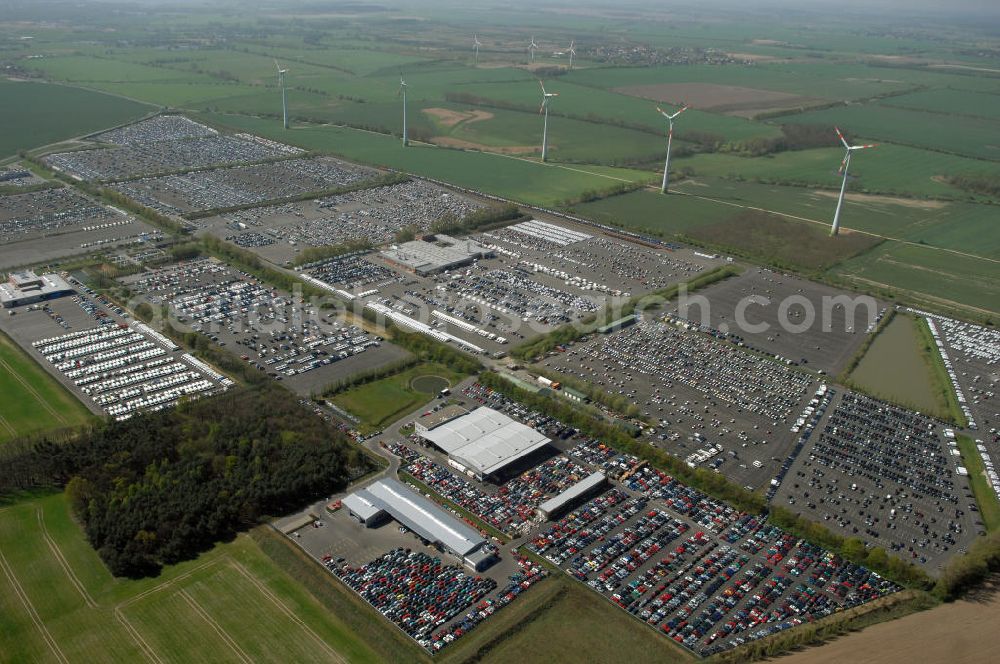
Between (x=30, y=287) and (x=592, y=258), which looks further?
(x=592, y=258)

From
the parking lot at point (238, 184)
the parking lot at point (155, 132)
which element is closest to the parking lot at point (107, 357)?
the parking lot at point (238, 184)

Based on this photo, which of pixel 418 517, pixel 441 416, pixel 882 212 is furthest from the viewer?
pixel 882 212

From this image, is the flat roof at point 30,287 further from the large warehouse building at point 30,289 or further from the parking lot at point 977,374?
the parking lot at point 977,374

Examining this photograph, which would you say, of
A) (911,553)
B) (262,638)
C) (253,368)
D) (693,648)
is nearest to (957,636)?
(911,553)

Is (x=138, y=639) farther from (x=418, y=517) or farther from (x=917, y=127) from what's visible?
(x=917, y=127)

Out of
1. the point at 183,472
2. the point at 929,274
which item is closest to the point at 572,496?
the point at 183,472

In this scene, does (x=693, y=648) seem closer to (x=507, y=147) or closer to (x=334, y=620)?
(x=334, y=620)
